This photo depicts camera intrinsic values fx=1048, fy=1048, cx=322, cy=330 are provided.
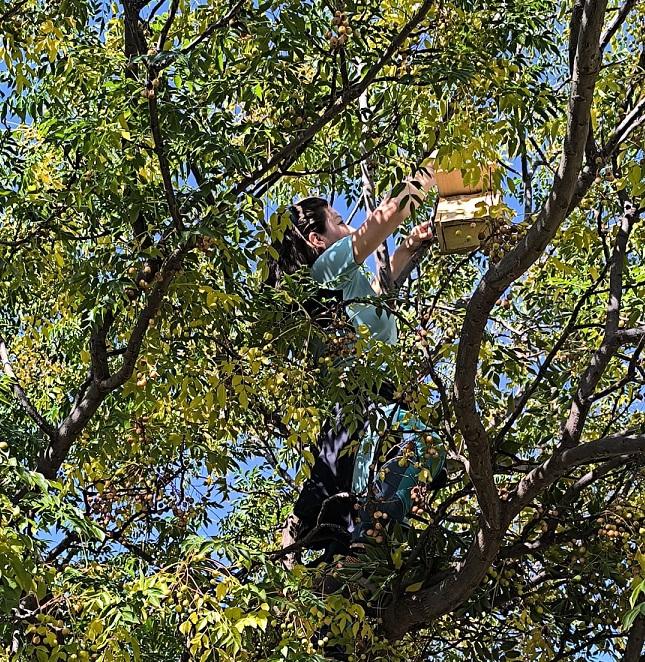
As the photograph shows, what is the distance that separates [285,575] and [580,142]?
67.6 inches

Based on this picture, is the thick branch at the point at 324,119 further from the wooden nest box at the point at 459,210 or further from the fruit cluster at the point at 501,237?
the fruit cluster at the point at 501,237

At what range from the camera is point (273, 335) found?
374 cm

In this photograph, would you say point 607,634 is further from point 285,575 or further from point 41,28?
point 41,28

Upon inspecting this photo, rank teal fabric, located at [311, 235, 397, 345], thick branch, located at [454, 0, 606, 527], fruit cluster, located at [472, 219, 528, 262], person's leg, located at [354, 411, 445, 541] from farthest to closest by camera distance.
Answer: teal fabric, located at [311, 235, 397, 345]
person's leg, located at [354, 411, 445, 541]
fruit cluster, located at [472, 219, 528, 262]
thick branch, located at [454, 0, 606, 527]

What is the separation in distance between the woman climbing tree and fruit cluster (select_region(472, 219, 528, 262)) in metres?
0.45

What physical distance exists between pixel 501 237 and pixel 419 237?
96 cm

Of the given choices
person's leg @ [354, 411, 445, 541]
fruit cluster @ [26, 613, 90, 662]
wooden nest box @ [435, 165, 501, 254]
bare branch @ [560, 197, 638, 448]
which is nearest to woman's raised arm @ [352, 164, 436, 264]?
wooden nest box @ [435, 165, 501, 254]

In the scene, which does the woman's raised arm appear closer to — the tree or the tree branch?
the tree

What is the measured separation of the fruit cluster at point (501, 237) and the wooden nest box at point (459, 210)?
125 mm

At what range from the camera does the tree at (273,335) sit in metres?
3.11

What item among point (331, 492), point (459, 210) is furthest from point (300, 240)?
point (331, 492)

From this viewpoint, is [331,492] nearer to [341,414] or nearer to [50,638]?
[341,414]

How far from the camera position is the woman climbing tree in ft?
12.3

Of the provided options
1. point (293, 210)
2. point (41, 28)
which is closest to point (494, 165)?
point (293, 210)
